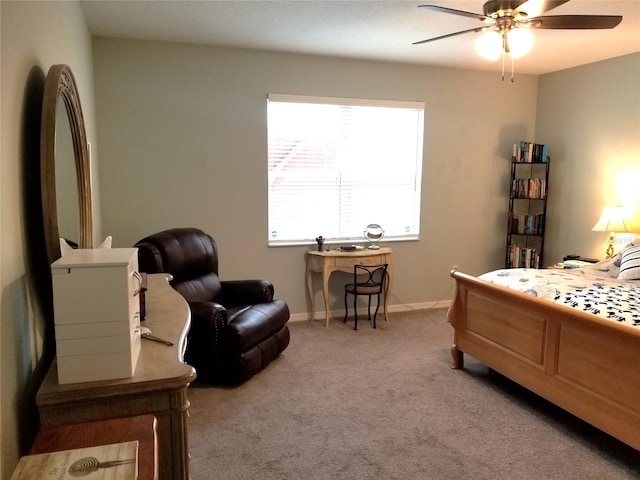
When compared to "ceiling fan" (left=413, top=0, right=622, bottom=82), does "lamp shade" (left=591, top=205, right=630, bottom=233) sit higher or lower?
lower

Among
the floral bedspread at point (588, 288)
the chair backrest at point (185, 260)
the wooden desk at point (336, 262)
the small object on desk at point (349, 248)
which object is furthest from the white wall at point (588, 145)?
the chair backrest at point (185, 260)

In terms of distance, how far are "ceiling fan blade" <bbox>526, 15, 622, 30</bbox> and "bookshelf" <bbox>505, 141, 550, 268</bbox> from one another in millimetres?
2555

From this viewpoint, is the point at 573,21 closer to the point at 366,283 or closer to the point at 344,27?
the point at 344,27

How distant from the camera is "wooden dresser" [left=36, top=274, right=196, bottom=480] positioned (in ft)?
4.34

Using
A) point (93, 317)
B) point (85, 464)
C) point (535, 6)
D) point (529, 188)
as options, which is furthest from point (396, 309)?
point (85, 464)

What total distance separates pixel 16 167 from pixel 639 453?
312cm

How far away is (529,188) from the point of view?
5117 mm

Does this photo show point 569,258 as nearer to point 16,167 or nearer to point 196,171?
point 196,171

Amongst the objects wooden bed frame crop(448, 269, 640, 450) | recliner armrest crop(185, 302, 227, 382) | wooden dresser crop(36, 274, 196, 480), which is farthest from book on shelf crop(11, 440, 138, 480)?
wooden bed frame crop(448, 269, 640, 450)

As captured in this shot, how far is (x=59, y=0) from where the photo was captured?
2293 mm

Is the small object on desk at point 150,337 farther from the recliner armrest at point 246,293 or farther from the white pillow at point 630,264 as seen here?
the white pillow at point 630,264

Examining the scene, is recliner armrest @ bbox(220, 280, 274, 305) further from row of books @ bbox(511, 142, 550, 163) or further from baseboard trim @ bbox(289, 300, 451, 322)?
row of books @ bbox(511, 142, 550, 163)

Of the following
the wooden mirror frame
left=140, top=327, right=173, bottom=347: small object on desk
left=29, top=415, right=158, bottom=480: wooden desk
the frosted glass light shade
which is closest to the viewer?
left=29, top=415, right=158, bottom=480: wooden desk

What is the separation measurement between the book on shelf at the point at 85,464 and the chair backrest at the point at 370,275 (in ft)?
11.3
